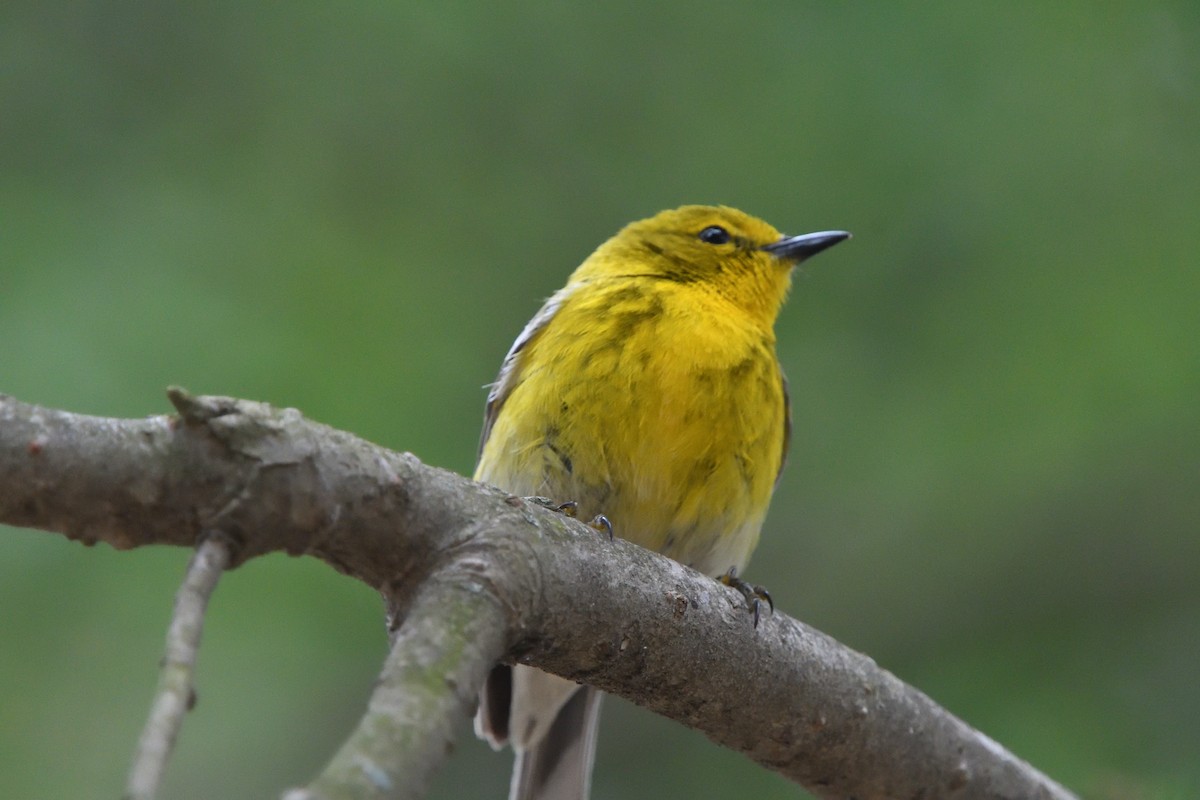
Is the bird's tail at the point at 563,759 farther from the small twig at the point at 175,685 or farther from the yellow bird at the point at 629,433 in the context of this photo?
the small twig at the point at 175,685

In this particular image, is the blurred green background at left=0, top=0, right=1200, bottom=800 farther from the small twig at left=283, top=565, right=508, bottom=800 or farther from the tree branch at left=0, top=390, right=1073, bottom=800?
the small twig at left=283, top=565, right=508, bottom=800

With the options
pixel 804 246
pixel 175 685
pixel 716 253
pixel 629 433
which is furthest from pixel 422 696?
pixel 804 246

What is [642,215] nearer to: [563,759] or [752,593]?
[563,759]

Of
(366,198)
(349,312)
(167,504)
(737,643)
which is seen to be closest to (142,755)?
(167,504)

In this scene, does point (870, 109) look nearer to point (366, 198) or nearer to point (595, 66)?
point (595, 66)

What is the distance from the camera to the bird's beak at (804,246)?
18.3ft

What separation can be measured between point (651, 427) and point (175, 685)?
8.35 ft

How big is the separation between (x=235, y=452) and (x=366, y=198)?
166 inches

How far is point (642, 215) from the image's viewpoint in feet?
22.1

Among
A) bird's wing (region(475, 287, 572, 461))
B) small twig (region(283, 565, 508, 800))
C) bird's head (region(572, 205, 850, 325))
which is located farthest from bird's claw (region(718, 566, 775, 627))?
bird's head (region(572, 205, 850, 325))

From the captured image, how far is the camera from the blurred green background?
5586 mm

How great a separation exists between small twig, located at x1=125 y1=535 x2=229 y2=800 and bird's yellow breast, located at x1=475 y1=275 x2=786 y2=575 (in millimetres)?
2124

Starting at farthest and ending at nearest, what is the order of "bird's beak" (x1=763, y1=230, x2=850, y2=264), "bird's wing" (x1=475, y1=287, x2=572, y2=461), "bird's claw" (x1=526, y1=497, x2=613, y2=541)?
"bird's beak" (x1=763, y1=230, x2=850, y2=264) < "bird's wing" (x1=475, y1=287, x2=572, y2=461) < "bird's claw" (x1=526, y1=497, x2=613, y2=541)

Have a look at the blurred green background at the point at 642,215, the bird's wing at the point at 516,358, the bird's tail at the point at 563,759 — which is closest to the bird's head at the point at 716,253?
the bird's wing at the point at 516,358
